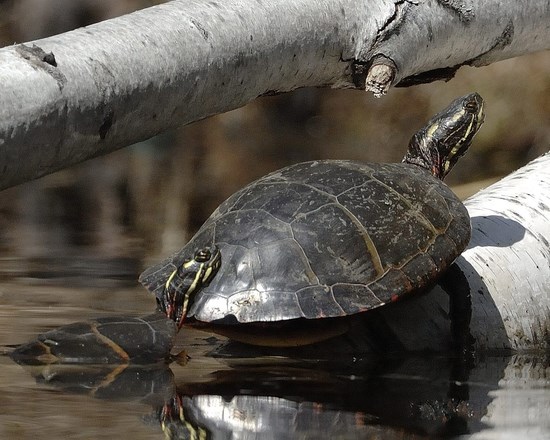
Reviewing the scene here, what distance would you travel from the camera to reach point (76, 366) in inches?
142

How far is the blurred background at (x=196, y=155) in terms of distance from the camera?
6961 millimetres

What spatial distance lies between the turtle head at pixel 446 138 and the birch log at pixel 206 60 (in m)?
0.62

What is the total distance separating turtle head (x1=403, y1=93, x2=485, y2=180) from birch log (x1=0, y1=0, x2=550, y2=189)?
2.03ft

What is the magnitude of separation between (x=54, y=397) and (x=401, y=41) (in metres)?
1.44

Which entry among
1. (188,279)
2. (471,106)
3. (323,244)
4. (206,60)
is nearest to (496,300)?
(323,244)

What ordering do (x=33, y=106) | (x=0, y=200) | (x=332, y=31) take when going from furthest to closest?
(x=0, y=200)
(x=332, y=31)
(x=33, y=106)

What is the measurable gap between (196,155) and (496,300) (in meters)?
7.95

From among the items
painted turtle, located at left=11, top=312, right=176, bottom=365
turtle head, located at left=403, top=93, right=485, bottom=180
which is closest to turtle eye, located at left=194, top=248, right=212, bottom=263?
painted turtle, located at left=11, top=312, right=176, bottom=365

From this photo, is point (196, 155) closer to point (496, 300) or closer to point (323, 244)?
point (496, 300)

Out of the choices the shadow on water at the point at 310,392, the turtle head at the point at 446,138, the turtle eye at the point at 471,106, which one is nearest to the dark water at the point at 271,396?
the shadow on water at the point at 310,392

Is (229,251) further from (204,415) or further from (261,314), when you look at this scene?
(204,415)

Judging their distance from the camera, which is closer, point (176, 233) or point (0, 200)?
point (176, 233)

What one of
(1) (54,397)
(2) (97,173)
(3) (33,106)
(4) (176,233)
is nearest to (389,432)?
(1) (54,397)

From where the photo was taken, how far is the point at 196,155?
39.4ft
